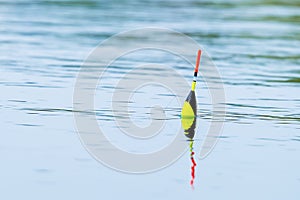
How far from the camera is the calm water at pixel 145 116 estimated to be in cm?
1345

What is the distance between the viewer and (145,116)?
18.8m

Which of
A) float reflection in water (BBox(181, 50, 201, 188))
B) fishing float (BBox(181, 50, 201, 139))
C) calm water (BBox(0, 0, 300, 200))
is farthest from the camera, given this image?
fishing float (BBox(181, 50, 201, 139))

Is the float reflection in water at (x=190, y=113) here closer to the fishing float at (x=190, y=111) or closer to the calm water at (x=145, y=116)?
the fishing float at (x=190, y=111)

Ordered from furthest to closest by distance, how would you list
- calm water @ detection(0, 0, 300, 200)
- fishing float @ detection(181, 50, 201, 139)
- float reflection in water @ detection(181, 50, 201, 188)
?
fishing float @ detection(181, 50, 201, 139), float reflection in water @ detection(181, 50, 201, 188), calm water @ detection(0, 0, 300, 200)

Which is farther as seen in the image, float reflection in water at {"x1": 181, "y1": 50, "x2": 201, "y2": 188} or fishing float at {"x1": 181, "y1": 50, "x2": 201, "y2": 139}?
fishing float at {"x1": 181, "y1": 50, "x2": 201, "y2": 139}

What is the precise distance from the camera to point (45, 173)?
1388 centimetres

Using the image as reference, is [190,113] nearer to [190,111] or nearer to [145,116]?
[190,111]

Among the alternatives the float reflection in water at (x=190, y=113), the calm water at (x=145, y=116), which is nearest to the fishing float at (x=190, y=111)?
the float reflection in water at (x=190, y=113)

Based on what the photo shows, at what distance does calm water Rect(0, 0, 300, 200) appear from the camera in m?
13.4

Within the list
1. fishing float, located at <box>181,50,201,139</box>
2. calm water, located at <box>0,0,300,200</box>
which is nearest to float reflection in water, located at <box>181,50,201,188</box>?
fishing float, located at <box>181,50,201,139</box>

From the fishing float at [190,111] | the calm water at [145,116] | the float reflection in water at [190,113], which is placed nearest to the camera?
the calm water at [145,116]

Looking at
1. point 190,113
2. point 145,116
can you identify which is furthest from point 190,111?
point 145,116

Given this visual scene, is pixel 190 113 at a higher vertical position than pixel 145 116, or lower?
higher

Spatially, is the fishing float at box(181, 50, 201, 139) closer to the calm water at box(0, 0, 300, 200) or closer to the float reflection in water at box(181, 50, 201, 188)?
the float reflection in water at box(181, 50, 201, 188)
